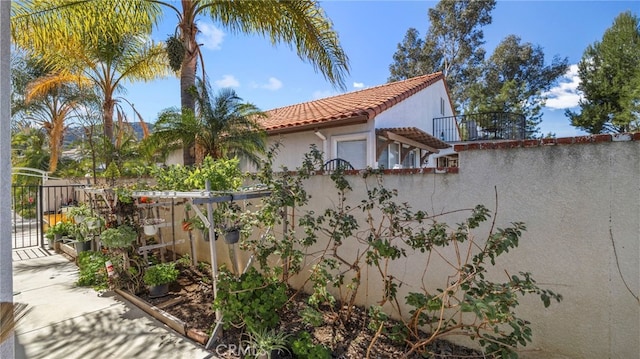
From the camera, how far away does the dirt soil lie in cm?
355

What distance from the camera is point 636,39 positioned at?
20.1 meters

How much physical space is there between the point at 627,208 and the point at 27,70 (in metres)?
20.8

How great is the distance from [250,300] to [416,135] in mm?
8344

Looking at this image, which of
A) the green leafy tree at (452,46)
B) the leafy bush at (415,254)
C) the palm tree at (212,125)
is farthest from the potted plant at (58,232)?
the green leafy tree at (452,46)

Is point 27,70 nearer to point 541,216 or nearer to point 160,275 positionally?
point 160,275

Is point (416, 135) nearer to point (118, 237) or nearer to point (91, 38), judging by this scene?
point (118, 237)

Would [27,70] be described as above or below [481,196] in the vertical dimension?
above

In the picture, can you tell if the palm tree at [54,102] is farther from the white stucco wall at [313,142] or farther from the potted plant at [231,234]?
the potted plant at [231,234]

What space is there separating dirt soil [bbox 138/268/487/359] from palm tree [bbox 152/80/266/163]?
3298mm

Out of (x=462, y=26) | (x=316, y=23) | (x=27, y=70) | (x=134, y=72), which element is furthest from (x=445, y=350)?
(x=462, y=26)

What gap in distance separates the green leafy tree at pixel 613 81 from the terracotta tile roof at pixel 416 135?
16232 mm

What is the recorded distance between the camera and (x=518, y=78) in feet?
89.6

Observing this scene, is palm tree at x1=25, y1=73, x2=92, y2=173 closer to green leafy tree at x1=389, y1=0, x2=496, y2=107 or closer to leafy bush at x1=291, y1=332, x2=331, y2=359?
leafy bush at x1=291, y1=332, x2=331, y2=359

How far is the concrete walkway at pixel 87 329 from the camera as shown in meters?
3.61
